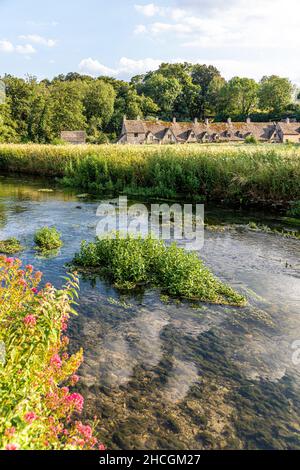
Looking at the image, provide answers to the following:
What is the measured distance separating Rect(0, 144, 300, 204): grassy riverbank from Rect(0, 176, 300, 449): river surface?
7436 millimetres

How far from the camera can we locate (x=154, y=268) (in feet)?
32.7

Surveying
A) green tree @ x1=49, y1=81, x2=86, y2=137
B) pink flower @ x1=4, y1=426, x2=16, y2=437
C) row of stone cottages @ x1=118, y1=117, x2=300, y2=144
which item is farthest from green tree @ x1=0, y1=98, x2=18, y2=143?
pink flower @ x1=4, y1=426, x2=16, y2=437

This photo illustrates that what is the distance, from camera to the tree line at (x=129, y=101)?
2702 inches

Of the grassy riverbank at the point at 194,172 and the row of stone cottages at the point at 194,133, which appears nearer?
the grassy riverbank at the point at 194,172

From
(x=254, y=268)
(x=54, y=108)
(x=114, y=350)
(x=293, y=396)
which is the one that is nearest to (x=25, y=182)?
(x=254, y=268)

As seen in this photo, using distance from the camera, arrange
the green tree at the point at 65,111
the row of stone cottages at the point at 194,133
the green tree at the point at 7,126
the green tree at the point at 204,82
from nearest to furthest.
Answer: the green tree at the point at 7,126 < the green tree at the point at 65,111 < the row of stone cottages at the point at 194,133 < the green tree at the point at 204,82

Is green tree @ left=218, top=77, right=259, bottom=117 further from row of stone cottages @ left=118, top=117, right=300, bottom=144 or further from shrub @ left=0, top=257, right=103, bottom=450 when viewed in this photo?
shrub @ left=0, top=257, right=103, bottom=450

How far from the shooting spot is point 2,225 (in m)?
15.8

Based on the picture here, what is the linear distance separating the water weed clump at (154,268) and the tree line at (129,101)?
55.0 m

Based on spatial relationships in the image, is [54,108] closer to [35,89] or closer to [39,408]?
[35,89]

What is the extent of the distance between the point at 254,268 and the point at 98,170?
17338mm

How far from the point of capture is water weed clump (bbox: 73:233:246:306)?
349 inches

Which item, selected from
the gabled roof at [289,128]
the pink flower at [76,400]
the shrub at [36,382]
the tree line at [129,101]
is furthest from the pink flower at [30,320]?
the gabled roof at [289,128]

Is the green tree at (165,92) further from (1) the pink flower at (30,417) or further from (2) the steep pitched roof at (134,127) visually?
(1) the pink flower at (30,417)
